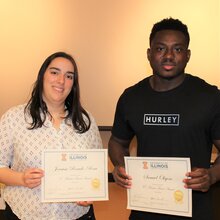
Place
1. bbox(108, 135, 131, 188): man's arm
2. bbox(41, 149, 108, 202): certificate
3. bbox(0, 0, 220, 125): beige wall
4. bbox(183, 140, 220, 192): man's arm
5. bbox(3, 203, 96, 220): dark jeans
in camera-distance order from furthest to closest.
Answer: bbox(0, 0, 220, 125): beige wall → bbox(108, 135, 131, 188): man's arm → bbox(3, 203, 96, 220): dark jeans → bbox(41, 149, 108, 202): certificate → bbox(183, 140, 220, 192): man's arm

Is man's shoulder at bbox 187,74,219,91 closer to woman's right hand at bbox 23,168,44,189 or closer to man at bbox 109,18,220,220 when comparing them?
man at bbox 109,18,220,220

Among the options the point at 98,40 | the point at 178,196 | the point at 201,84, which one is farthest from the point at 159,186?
the point at 98,40

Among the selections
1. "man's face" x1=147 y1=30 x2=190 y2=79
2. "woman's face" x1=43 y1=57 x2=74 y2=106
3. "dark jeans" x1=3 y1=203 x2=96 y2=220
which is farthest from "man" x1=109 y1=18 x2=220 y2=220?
"woman's face" x1=43 y1=57 x2=74 y2=106

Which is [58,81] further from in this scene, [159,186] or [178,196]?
[178,196]

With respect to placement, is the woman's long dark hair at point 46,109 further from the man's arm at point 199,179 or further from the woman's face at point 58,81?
the man's arm at point 199,179

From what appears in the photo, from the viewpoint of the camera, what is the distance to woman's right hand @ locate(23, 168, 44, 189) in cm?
204

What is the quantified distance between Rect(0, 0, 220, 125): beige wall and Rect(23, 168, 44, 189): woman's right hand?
1816mm

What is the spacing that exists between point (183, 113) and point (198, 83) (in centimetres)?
24

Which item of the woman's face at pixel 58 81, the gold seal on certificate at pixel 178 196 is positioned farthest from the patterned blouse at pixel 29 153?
the gold seal on certificate at pixel 178 196

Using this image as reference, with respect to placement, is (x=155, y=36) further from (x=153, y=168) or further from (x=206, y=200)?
(x=206, y=200)

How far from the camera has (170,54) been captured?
2135 millimetres

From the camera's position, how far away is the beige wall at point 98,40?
3689 mm

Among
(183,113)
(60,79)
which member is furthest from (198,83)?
(60,79)

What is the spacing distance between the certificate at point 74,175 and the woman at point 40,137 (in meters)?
0.07
